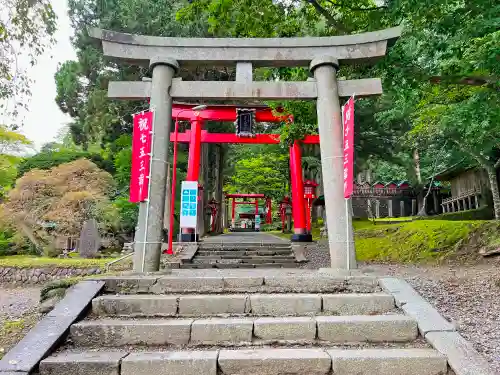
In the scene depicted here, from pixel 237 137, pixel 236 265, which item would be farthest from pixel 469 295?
pixel 237 137

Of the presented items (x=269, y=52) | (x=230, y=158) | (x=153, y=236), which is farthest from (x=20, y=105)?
(x=230, y=158)

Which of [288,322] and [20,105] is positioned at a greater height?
[20,105]

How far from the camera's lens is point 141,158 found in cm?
576

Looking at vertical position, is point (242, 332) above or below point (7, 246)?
below

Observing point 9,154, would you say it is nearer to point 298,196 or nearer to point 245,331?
point 298,196

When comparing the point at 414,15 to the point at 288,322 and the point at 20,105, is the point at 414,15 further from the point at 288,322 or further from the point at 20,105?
the point at 20,105

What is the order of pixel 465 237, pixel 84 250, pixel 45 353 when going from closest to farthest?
pixel 45 353
pixel 465 237
pixel 84 250

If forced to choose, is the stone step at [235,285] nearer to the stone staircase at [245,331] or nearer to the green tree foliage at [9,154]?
the stone staircase at [245,331]

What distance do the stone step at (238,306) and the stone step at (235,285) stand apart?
1.09ft

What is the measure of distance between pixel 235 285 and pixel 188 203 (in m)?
6.27

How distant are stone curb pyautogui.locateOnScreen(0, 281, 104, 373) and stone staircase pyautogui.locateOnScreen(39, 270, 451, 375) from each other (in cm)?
10

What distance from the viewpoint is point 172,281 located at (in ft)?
14.6

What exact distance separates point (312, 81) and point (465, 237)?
19.3ft

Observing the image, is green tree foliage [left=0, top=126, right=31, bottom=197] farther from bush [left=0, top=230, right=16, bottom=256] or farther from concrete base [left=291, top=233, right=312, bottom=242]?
concrete base [left=291, top=233, right=312, bottom=242]
